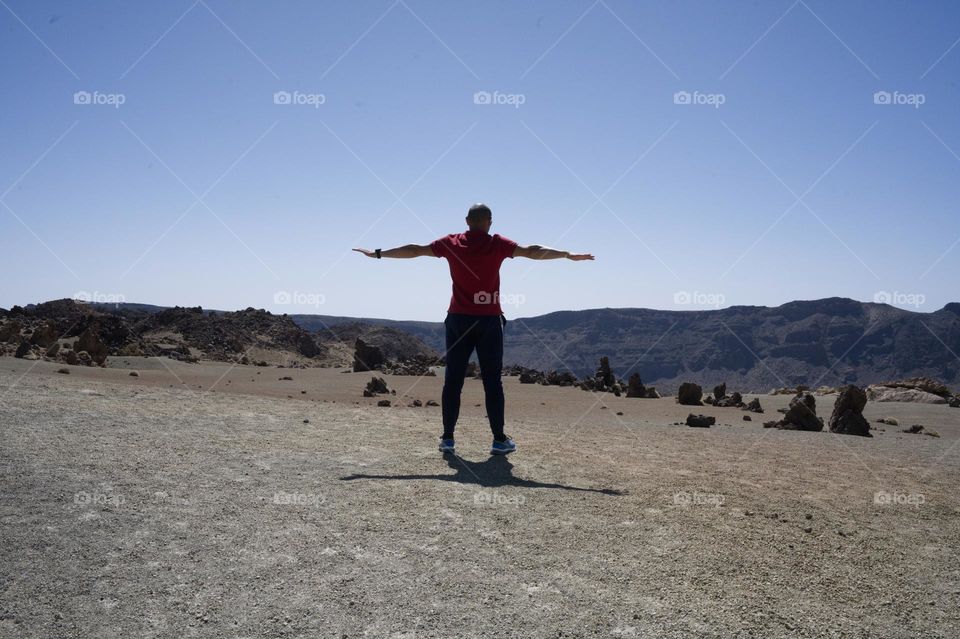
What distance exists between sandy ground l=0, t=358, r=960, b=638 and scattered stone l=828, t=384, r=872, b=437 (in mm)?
3138

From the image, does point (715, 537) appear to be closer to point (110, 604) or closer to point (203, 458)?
point (110, 604)

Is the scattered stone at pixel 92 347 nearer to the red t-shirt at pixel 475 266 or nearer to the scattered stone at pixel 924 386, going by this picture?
the red t-shirt at pixel 475 266

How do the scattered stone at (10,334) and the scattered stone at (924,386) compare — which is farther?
the scattered stone at (10,334)

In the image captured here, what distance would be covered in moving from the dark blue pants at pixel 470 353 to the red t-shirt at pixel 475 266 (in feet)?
0.38

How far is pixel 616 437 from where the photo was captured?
8.09 metres

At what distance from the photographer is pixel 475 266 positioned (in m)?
6.32

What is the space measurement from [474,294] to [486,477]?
5.86 ft

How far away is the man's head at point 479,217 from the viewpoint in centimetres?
636

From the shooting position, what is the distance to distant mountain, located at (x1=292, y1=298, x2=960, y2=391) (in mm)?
84750

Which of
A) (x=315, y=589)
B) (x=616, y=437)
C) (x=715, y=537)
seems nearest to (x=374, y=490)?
(x=315, y=589)

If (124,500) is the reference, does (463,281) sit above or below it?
above

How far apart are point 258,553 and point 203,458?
2189 mm

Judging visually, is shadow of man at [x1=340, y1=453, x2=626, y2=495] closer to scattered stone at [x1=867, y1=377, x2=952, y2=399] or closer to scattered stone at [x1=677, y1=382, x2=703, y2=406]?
scattered stone at [x1=677, y1=382, x2=703, y2=406]

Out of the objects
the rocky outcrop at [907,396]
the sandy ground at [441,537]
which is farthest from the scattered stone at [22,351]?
the rocky outcrop at [907,396]
